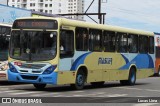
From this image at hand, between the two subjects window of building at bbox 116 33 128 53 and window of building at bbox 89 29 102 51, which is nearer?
window of building at bbox 89 29 102 51

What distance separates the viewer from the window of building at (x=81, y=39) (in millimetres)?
19906

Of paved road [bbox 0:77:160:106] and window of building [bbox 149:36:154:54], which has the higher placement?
window of building [bbox 149:36:154:54]

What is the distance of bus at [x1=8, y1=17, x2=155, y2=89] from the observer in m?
18.5

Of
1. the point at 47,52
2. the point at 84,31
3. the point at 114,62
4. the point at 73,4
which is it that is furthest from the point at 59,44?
the point at 73,4

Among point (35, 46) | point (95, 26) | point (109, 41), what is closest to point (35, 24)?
point (35, 46)

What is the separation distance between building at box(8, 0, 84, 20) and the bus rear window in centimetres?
11595

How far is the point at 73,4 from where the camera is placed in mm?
142500

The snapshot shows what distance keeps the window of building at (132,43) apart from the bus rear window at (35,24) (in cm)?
696

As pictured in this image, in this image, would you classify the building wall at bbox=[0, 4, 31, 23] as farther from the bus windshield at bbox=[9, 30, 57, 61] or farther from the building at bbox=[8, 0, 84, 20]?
the building at bbox=[8, 0, 84, 20]

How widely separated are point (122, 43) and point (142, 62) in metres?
2.97

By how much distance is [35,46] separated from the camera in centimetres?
1869

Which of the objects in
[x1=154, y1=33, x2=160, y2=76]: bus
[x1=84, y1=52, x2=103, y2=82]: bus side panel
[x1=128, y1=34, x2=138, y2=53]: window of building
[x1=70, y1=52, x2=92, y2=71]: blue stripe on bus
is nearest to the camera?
[x1=70, y1=52, x2=92, y2=71]: blue stripe on bus

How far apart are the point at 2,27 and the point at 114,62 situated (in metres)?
5.48

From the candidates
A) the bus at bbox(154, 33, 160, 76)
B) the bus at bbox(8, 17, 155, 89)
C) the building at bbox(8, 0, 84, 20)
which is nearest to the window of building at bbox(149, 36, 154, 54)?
the bus at bbox(8, 17, 155, 89)
